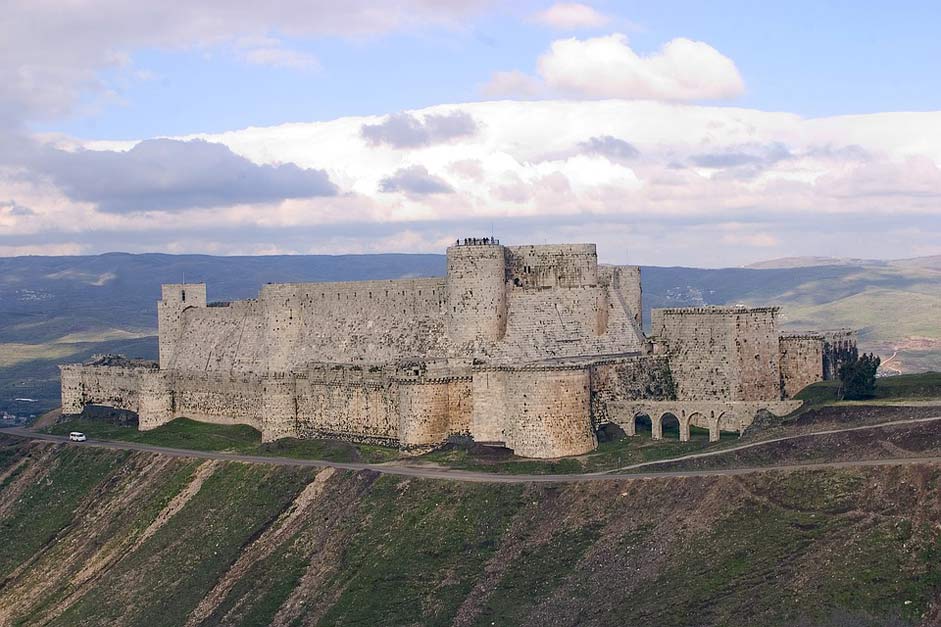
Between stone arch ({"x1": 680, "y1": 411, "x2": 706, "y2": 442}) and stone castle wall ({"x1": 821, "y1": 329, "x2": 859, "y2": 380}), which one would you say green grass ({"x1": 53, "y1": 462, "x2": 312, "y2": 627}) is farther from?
stone castle wall ({"x1": 821, "y1": 329, "x2": 859, "y2": 380})

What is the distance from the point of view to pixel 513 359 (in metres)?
85.1

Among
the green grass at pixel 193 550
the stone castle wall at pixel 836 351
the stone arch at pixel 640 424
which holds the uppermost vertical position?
the stone castle wall at pixel 836 351

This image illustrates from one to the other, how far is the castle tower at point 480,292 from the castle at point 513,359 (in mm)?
91

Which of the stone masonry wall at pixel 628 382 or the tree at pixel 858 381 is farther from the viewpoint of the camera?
the stone masonry wall at pixel 628 382

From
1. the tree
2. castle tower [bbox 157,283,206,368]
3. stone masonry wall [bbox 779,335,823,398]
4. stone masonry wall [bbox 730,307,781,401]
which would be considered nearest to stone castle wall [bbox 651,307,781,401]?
stone masonry wall [bbox 730,307,781,401]

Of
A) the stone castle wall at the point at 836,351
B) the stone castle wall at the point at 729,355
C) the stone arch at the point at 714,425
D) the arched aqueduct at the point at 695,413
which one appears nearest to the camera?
the stone arch at the point at 714,425

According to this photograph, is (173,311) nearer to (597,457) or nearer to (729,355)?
(597,457)

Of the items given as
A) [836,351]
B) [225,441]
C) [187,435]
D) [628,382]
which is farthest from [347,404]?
[836,351]

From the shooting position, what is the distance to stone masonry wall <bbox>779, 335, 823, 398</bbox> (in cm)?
8575

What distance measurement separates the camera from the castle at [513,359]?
80.9m

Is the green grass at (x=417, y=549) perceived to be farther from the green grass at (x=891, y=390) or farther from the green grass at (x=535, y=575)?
the green grass at (x=891, y=390)

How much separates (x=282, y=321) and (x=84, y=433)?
20.9 metres

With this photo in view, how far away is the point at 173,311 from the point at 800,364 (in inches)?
2174

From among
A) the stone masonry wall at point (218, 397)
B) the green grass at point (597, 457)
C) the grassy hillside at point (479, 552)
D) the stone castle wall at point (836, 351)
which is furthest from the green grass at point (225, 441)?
the stone castle wall at point (836, 351)
